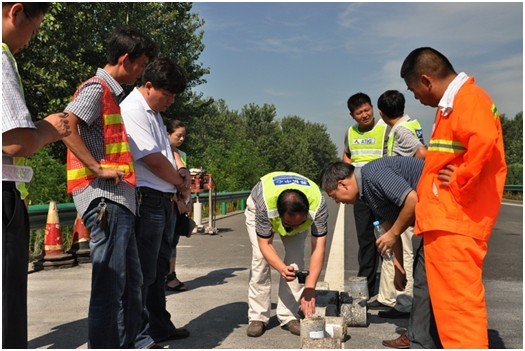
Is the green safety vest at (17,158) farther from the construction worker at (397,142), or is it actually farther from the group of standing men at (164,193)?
the construction worker at (397,142)

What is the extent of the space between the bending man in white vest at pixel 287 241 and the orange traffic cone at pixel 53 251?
4071 mm

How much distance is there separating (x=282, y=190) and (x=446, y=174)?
5.20 feet

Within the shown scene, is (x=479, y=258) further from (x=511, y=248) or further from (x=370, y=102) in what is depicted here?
(x=511, y=248)

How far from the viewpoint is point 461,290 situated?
10.4ft

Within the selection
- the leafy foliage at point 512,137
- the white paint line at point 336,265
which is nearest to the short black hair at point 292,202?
the white paint line at point 336,265

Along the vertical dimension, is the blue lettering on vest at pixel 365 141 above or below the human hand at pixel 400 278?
above

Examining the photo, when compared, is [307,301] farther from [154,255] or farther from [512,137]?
[512,137]

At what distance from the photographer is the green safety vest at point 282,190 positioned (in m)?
4.54

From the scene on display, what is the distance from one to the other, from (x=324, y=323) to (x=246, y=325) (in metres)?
1.00

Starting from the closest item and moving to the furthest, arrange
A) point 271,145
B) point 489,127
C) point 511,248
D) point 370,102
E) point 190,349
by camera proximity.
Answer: point 489,127 < point 190,349 < point 370,102 < point 511,248 < point 271,145

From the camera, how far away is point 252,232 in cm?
500

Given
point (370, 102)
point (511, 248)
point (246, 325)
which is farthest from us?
point (511, 248)

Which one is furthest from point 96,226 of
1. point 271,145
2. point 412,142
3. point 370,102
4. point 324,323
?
point 271,145

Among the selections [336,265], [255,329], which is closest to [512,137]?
[336,265]
